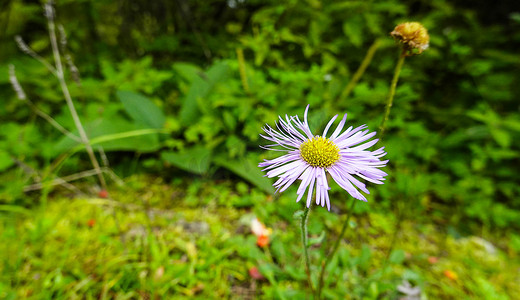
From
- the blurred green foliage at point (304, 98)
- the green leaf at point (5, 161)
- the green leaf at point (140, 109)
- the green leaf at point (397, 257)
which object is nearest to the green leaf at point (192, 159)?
the blurred green foliage at point (304, 98)

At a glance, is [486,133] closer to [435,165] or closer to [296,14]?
[435,165]

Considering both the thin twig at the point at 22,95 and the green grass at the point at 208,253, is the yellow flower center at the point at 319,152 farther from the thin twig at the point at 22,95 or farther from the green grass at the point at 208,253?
the thin twig at the point at 22,95

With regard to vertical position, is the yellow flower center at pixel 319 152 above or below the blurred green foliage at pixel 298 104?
above

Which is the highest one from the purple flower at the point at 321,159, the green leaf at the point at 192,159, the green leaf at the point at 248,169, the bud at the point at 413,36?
the bud at the point at 413,36

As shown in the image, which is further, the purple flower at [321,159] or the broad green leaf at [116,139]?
the broad green leaf at [116,139]

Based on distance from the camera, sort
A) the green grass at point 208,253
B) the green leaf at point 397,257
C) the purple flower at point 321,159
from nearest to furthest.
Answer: the purple flower at point 321,159, the green grass at point 208,253, the green leaf at point 397,257

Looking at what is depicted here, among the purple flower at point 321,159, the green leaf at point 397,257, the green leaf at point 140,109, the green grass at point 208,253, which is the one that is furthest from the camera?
the green leaf at point 140,109

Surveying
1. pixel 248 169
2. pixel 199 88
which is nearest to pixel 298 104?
pixel 248 169

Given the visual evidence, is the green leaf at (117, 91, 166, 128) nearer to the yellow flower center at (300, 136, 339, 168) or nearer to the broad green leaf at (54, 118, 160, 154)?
the broad green leaf at (54, 118, 160, 154)
